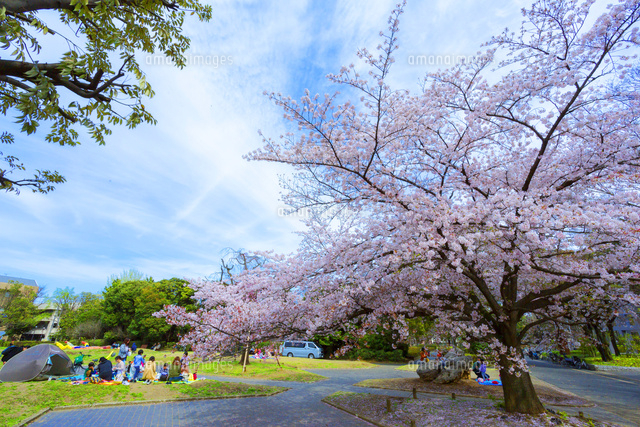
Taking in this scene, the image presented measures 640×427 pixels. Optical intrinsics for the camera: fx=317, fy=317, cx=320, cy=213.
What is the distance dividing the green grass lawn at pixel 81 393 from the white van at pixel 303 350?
1608 cm

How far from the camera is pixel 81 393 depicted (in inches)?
352

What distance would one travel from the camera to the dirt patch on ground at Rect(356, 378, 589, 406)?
34.3 ft

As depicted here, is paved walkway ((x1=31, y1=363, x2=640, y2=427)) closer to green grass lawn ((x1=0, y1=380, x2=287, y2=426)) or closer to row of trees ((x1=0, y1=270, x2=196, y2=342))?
green grass lawn ((x1=0, y1=380, x2=287, y2=426))

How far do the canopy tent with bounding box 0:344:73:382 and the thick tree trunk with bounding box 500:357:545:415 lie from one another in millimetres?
14198

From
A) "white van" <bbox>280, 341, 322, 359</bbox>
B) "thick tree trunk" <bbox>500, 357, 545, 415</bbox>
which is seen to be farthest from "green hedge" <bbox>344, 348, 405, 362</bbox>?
"thick tree trunk" <bbox>500, 357, 545, 415</bbox>

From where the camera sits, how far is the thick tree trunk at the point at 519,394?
729 centimetres

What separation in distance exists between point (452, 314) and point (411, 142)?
451 centimetres

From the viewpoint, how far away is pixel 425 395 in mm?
11188

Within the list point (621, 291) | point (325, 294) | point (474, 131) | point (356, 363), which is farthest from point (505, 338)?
point (356, 363)

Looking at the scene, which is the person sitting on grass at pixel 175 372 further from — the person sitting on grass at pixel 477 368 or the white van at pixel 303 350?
the white van at pixel 303 350

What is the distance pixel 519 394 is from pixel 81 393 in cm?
1153

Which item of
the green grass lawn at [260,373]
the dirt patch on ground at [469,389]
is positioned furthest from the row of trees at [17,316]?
the dirt patch on ground at [469,389]

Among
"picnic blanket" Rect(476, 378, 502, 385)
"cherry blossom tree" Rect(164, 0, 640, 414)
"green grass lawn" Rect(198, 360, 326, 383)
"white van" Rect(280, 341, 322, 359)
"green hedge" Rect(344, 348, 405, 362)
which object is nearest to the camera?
"cherry blossom tree" Rect(164, 0, 640, 414)

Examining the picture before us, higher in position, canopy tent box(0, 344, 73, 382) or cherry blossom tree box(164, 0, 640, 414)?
cherry blossom tree box(164, 0, 640, 414)
